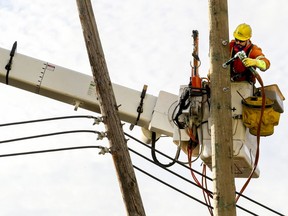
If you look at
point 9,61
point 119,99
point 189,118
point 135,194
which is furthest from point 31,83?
point 135,194

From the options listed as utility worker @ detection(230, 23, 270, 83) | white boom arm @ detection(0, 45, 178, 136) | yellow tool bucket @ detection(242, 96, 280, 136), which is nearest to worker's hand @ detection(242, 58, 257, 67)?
utility worker @ detection(230, 23, 270, 83)

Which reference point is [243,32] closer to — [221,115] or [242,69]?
[242,69]

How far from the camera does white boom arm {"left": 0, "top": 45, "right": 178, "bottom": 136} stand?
820 centimetres

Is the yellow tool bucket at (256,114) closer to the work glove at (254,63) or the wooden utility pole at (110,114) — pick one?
the work glove at (254,63)

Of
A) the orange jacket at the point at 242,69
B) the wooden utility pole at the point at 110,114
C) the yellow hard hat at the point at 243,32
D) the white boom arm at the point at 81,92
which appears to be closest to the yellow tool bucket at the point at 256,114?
the orange jacket at the point at 242,69

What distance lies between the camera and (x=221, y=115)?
6.95 meters

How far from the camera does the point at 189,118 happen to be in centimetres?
784

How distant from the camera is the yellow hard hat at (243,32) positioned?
8.22m

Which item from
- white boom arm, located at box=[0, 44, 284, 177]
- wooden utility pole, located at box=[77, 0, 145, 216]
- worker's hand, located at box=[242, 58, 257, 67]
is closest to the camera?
wooden utility pole, located at box=[77, 0, 145, 216]

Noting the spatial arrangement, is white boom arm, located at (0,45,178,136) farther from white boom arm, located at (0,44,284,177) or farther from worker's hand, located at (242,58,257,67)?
worker's hand, located at (242,58,257,67)

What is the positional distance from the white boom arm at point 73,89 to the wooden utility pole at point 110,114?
1.35 meters

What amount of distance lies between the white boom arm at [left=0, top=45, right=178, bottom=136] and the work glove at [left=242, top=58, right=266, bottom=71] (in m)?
1.32

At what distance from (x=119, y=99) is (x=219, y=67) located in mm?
1643

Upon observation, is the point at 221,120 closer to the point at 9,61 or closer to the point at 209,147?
the point at 209,147
